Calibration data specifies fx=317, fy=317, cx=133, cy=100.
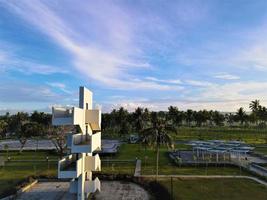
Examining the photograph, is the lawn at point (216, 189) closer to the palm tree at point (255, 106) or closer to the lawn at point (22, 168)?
the lawn at point (22, 168)

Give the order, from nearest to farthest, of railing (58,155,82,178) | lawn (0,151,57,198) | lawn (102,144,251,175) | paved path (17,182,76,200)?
railing (58,155,82,178)
paved path (17,182,76,200)
lawn (0,151,57,198)
lawn (102,144,251,175)

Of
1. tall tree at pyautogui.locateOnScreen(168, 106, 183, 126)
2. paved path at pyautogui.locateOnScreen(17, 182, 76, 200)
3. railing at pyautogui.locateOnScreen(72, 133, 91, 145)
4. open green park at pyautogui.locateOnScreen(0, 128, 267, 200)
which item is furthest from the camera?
tall tree at pyautogui.locateOnScreen(168, 106, 183, 126)

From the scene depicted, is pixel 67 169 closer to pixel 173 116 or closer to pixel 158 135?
pixel 158 135

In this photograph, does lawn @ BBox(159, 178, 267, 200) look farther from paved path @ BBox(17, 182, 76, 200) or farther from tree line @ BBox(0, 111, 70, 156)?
tree line @ BBox(0, 111, 70, 156)

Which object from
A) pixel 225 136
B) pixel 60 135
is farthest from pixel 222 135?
pixel 60 135

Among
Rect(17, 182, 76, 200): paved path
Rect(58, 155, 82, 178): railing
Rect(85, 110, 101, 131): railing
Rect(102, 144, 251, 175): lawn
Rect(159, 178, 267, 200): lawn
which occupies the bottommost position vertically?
Rect(17, 182, 76, 200): paved path

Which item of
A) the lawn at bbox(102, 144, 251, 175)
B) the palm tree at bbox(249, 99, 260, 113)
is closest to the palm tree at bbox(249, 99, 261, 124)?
the palm tree at bbox(249, 99, 260, 113)
